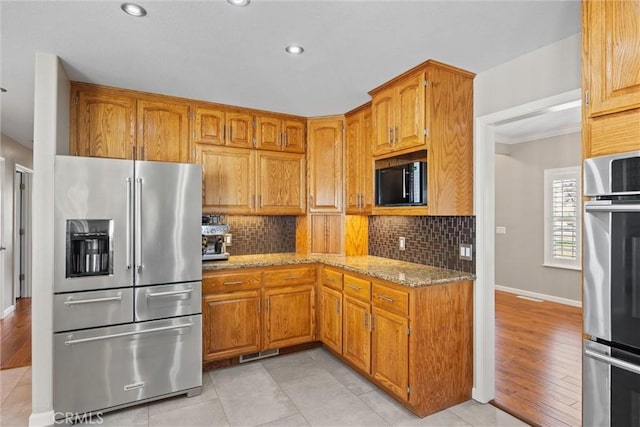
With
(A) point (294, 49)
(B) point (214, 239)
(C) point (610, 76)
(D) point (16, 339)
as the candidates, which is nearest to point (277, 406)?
(B) point (214, 239)

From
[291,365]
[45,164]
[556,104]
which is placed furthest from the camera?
[291,365]

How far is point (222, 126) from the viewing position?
3479mm

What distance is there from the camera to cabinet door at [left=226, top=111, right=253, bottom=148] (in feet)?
11.5

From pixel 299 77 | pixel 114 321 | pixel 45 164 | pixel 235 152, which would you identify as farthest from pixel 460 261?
pixel 45 164

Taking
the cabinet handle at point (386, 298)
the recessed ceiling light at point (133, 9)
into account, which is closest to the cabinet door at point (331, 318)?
the cabinet handle at point (386, 298)

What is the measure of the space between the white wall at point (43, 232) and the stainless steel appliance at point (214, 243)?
116 cm

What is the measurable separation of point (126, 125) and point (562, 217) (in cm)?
591

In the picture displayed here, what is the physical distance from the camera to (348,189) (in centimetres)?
379

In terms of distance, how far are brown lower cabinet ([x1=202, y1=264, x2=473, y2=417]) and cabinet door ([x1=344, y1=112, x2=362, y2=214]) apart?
0.75 m

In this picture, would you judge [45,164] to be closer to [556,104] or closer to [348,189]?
[348,189]

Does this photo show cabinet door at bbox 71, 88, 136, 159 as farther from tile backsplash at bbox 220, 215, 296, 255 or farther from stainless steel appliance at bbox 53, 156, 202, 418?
tile backsplash at bbox 220, 215, 296, 255

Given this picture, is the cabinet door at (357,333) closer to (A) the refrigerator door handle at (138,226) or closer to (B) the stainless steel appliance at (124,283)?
(B) the stainless steel appliance at (124,283)

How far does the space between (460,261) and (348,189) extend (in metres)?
1.41

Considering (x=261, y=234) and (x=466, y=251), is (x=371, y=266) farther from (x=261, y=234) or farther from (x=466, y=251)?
(x=261, y=234)
